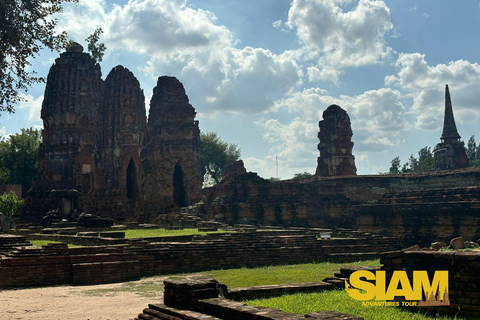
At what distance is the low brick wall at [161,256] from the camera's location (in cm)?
1086

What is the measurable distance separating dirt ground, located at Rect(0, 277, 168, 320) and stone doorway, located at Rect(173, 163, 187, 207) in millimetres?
22197

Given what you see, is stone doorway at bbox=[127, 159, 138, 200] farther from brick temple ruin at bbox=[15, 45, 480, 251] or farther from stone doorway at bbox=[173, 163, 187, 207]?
stone doorway at bbox=[173, 163, 187, 207]

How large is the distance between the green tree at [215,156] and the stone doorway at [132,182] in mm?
15831

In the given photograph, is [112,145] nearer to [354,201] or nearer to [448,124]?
[354,201]

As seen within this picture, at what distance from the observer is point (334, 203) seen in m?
24.1

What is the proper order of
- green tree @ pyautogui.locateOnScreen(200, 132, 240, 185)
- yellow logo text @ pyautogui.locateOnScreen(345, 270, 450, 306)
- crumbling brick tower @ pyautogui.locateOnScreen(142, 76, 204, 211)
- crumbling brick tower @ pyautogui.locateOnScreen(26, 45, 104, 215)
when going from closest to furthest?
yellow logo text @ pyautogui.locateOnScreen(345, 270, 450, 306)
crumbling brick tower @ pyautogui.locateOnScreen(142, 76, 204, 211)
crumbling brick tower @ pyautogui.locateOnScreen(26, 45, 104, 215)
green tree @ pyautogui.locateOnScreen(200, 132, 240, 185)

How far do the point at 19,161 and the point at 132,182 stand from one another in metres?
10.9

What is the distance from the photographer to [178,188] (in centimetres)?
3331

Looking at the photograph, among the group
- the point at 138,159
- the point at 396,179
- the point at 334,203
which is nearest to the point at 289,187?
the point at 334,203

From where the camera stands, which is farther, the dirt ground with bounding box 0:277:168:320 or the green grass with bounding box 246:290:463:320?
the dirt ground with bounding box 0:277:168:320

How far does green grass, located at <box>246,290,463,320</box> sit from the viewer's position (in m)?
6.19

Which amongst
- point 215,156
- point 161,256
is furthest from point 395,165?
point 161,256

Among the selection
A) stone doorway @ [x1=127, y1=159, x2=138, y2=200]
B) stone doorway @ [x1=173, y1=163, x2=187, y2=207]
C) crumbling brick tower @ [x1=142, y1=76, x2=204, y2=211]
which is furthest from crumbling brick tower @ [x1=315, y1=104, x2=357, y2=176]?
stone doorway @ [x1=127, y1=159, x2=138, y2=200]

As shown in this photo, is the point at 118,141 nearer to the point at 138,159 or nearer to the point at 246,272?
the point at 138,159
